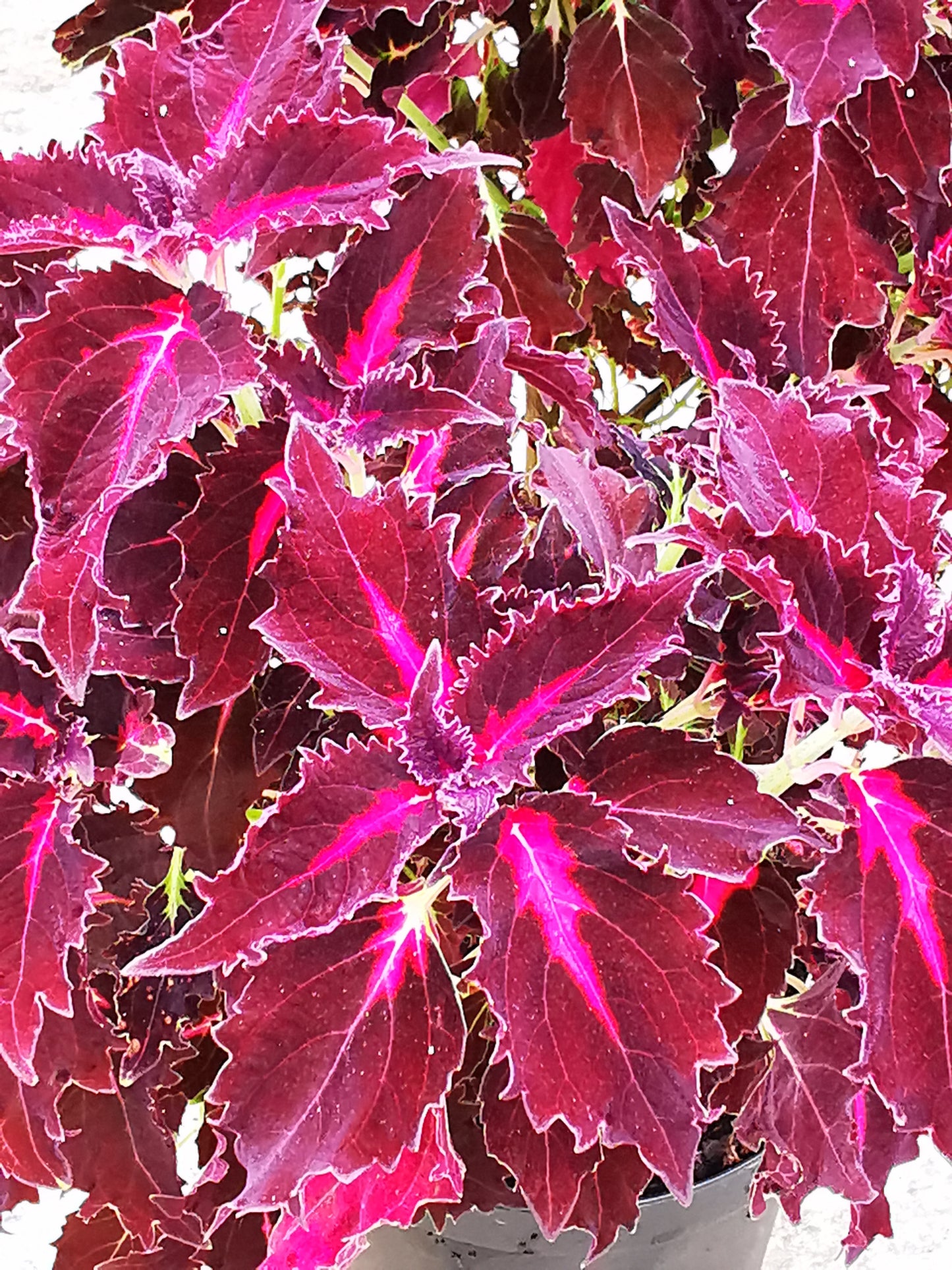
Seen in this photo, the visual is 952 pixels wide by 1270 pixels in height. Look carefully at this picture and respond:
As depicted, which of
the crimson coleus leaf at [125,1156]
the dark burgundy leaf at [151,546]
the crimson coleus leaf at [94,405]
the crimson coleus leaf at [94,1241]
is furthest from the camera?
the crimson coleus leaf at [94,1241]

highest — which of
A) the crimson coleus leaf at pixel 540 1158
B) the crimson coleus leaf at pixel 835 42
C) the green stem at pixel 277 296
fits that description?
the crimson coleus leaf at pixel 835 42

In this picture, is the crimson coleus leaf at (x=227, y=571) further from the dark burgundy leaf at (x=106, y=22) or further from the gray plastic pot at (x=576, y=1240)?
the gray plastic pot at (x=576, y=1240)

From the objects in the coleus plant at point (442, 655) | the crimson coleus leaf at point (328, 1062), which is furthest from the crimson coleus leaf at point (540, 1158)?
the crimson coleus leaf at point (328, 1062)

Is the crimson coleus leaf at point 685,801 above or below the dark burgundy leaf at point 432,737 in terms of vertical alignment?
below

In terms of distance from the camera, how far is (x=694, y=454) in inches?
22.4


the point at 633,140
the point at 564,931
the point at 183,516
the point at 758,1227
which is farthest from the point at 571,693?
the point at 758,1227

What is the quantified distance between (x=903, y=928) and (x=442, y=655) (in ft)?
0.64

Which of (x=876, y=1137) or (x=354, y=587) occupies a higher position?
(x=354, y=587)

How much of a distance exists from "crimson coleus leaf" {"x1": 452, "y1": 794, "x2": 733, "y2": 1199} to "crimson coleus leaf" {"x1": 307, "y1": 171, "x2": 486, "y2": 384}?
0.69 ft

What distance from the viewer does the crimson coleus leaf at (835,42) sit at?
61 cm

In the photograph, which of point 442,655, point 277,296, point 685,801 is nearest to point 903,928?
point 685,801

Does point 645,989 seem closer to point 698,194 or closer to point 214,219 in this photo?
point 214,219

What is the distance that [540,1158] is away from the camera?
60 centimetres

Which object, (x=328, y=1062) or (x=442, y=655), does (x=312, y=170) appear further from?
(x=328, y=1062)
